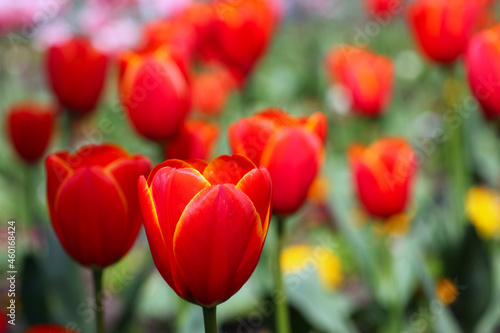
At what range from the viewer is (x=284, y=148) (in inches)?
35.7

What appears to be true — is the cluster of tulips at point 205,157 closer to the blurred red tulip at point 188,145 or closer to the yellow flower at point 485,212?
the blurred red tulip at point 188,145

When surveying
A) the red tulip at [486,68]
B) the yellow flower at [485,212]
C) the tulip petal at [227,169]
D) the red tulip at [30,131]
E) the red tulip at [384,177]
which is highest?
the red tulip at [486,68]

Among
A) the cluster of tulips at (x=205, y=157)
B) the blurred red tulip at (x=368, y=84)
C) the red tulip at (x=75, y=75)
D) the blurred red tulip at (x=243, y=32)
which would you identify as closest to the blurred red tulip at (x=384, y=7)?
the cluster of tulips at (x=205, y=157)

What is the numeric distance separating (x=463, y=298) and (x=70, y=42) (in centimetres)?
110

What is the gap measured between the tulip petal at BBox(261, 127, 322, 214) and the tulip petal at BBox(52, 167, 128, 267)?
239 mm

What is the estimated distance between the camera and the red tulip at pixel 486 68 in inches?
47.5

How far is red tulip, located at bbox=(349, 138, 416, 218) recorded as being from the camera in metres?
1.27

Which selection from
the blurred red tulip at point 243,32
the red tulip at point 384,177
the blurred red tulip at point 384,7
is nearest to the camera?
the red tulip at point 384,177

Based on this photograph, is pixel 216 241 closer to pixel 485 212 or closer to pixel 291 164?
pixel 291 164

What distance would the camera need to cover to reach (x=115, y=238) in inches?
30.6

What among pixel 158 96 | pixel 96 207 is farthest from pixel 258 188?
pixel 158 96

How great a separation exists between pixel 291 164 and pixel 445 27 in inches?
32.0

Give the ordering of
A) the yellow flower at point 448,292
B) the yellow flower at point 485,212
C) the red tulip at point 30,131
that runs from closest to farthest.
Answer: the yellow flower at point 448,292, the red tulip at point 30,131, the yellow flower at point 485,212

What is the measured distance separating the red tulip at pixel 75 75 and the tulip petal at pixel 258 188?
3.20 ft
